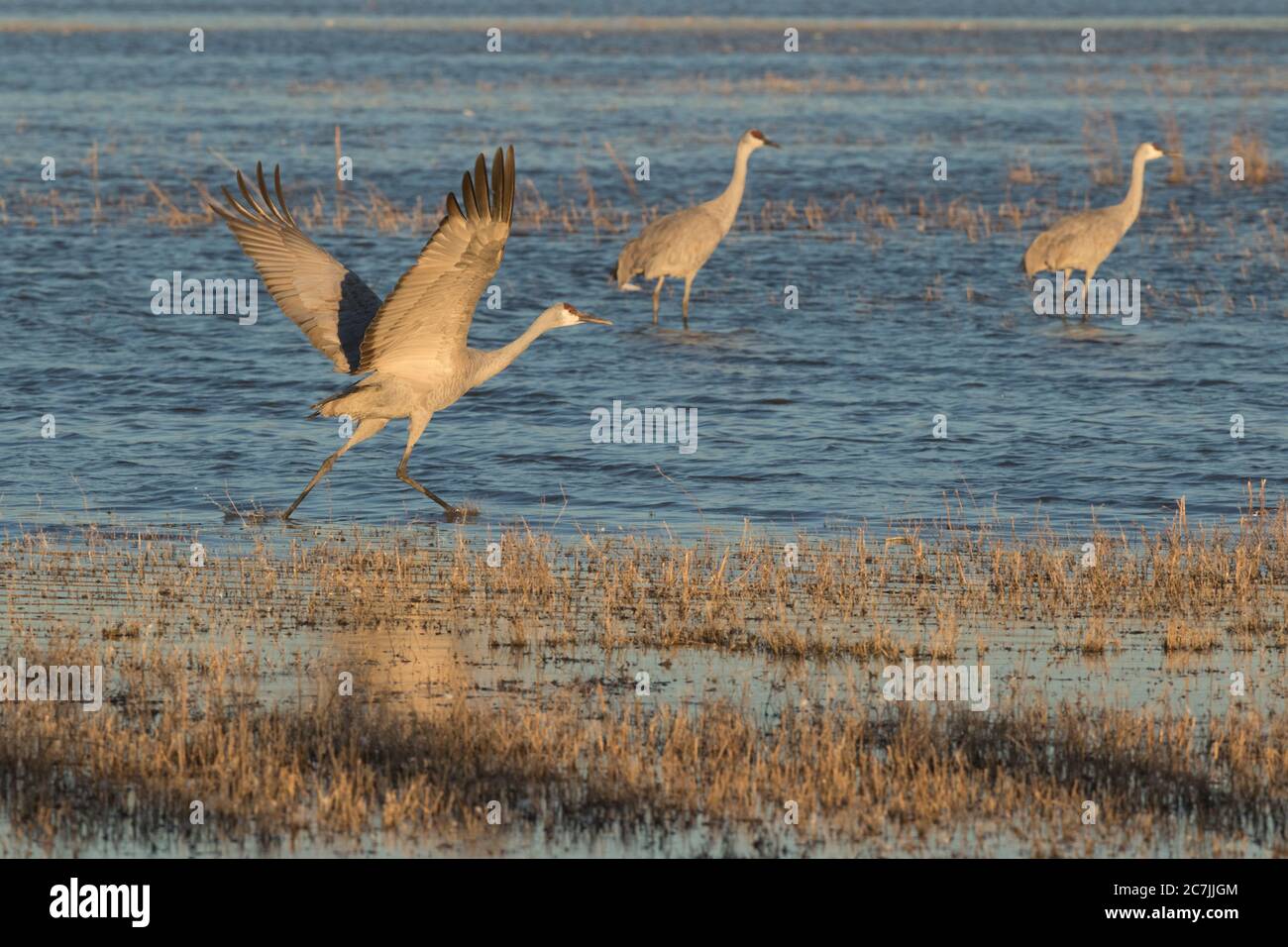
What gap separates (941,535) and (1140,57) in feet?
120

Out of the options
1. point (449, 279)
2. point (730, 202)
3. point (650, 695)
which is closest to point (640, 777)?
point (650, 695)

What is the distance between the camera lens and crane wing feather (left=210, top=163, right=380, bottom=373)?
9.90 metres

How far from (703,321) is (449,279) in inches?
328

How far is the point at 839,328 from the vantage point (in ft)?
53.2

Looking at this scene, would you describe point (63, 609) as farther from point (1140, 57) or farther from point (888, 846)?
point (1140, 57)

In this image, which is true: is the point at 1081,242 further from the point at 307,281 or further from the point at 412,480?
the point at 307,281

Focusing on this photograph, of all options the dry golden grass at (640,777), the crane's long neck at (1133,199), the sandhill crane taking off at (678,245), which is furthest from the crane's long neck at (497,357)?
the crane's long neck at (1133,199)

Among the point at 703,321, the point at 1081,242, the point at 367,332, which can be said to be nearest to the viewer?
the point at 367,332

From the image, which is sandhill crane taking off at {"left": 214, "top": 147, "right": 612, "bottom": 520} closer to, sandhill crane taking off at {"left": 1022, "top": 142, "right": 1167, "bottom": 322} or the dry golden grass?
the dry golden grass

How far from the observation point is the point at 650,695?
675 centimetres

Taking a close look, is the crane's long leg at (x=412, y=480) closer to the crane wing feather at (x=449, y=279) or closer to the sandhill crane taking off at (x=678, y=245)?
the crane wing feather at (x=449, y=279)

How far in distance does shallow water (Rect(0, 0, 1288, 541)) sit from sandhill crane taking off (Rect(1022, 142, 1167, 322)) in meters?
0.51

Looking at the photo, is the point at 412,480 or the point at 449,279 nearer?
the point at 449,279

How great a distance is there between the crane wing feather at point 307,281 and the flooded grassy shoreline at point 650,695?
1.01 meters
